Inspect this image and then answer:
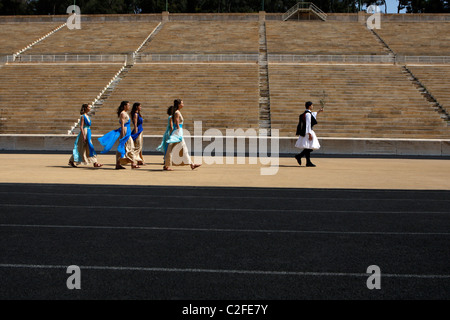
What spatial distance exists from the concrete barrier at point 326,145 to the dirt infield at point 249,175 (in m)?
4.05

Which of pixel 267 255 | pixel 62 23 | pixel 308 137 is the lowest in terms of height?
pixel 267 255

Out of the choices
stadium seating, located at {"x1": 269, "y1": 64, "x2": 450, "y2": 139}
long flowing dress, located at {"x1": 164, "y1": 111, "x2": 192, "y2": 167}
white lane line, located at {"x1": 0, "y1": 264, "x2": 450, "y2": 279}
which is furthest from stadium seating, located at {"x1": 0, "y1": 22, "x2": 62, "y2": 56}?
white lane line, located at {"x1": 0, "y1": 264, "x2": 450, "y2": 279}

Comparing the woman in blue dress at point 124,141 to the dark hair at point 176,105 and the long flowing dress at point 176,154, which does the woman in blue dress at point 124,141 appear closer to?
the long flowing dress at point 176,154

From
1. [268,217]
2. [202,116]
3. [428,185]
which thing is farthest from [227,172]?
[202,116]

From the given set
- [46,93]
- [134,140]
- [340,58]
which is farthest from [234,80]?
[134,140]

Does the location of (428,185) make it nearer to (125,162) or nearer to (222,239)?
(222,239)

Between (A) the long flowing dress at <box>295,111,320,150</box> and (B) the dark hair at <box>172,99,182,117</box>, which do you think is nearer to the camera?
(B) the dark hair at <box>172,99,182,117</box>

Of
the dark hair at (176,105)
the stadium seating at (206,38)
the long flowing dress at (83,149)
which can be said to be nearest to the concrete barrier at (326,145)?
the long flowing dress at (83,149)

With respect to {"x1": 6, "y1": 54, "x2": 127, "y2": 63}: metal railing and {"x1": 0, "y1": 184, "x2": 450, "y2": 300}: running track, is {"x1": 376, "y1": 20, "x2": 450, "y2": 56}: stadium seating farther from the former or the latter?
{"x1": 0, "y1": 184, "x2": 450, "y2": 300}: running track

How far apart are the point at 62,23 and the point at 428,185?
41.5 metres

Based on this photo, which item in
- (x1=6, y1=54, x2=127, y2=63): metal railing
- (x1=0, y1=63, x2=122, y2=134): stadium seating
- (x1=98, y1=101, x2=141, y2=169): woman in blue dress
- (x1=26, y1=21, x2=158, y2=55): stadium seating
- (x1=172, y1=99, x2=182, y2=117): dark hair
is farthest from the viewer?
(x1=26, y1=21, x2=158, y2=55): stadium seating

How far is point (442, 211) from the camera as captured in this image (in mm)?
7770

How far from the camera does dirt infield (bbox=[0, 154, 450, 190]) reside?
1105cm

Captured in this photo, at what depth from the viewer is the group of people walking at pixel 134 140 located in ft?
45.0
